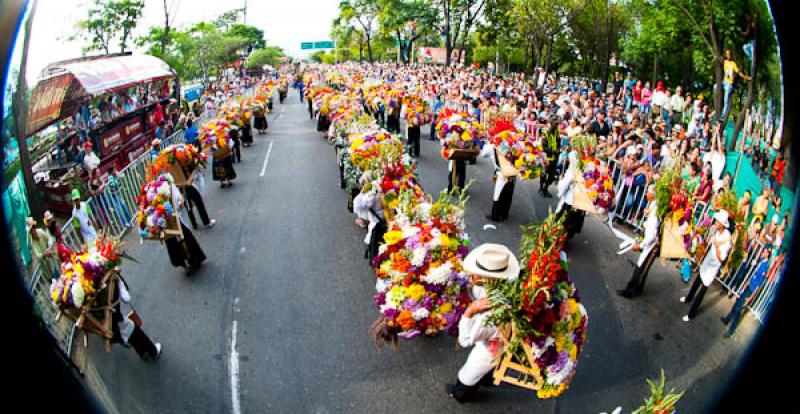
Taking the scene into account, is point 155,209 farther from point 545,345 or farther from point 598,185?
point 598,185

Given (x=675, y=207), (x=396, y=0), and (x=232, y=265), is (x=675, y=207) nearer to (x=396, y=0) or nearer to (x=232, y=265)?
(x=232, y=265)

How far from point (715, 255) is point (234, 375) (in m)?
6.25

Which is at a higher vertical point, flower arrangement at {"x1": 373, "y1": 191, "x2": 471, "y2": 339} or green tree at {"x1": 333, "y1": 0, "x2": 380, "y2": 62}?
green tree at {"x1": 333, "y1": 0, "x2": 380, "y2": 62}


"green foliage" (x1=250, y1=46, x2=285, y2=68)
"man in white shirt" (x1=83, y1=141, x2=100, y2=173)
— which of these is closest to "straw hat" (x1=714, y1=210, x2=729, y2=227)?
"man in white shirt" (x1=83, y1=141, x2=100, y2=173)

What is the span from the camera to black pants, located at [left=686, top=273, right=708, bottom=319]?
6180mm

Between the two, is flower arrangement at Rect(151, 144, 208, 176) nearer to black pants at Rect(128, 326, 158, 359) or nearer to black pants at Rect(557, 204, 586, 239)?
black pants at Rect(128, 326, 158, 359)

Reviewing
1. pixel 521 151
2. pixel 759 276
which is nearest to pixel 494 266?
pixel 759 276

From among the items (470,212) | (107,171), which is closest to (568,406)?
(470,212)

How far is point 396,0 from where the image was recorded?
38.8 meters

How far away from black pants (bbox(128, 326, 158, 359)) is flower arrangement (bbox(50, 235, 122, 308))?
72cm

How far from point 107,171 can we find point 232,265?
5719mm

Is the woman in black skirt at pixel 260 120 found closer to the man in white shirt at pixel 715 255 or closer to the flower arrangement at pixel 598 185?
the flower arrangement at pixel 598 185

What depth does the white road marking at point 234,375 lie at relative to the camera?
480 centimetres

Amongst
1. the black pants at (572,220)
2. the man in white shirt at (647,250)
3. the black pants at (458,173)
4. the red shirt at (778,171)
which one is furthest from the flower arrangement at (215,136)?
the red shirt at (778,171)
